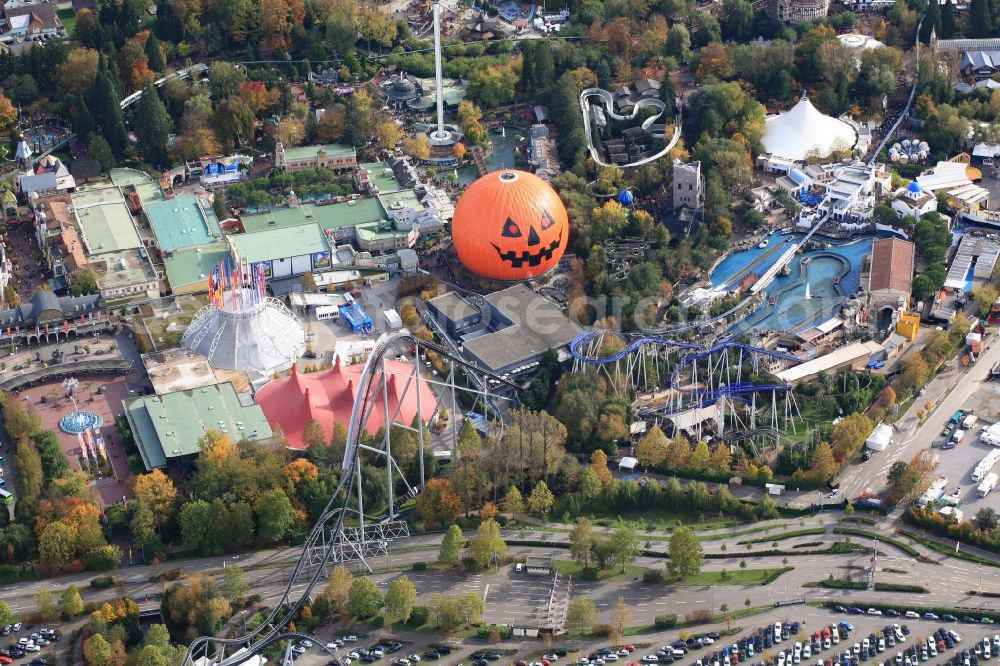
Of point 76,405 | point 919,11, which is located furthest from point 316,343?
point 919,11

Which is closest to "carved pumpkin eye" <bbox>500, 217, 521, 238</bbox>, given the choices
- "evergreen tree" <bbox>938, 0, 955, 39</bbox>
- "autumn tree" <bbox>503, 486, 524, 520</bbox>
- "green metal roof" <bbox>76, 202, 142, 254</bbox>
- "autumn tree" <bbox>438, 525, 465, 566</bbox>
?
"autumn tree" <bbox>503, 486, 524, 520</bbox>

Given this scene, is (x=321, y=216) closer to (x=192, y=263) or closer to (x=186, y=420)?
(x=192, y=263)

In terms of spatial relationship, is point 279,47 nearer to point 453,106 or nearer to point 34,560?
point 453,106

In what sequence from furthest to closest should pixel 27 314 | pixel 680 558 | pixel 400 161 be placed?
pixel 400 161, pixel 27 314, pixel 680 558

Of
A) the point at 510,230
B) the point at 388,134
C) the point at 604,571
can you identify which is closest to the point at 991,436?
the point at 604,571

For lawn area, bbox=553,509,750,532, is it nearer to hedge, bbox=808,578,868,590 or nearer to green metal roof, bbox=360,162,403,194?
hedge, bbox=808,578,868,590
